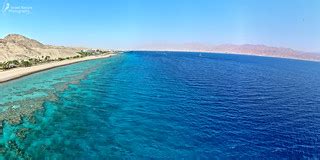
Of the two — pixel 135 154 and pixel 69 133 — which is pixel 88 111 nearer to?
pixel 69 133

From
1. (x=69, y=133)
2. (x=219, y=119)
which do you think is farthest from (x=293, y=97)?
(x=69, y=133)

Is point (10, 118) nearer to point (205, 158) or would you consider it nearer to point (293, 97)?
point (205, 158)

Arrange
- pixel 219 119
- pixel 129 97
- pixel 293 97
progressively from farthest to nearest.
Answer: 1. pixel 293 97
2. pixel 129 97
3. pixel 219 119

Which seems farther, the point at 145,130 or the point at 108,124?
the point at 108,124

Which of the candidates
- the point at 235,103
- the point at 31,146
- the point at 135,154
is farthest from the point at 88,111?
the point at 235,103

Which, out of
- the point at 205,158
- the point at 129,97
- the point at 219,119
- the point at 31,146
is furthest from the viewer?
the point at 129,97

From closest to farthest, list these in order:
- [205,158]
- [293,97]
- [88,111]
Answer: [205,158] < [88,111] < [293,97]

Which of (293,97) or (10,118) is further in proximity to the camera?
(293,97)

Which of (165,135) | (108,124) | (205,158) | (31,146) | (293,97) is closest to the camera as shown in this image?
(205,158)

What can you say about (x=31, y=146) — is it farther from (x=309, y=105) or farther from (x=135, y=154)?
(x=309, y=105)
